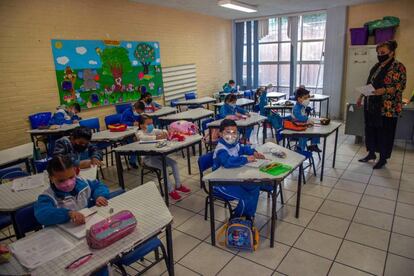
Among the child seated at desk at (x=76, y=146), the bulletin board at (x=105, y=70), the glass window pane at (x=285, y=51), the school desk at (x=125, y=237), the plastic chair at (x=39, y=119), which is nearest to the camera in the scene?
the school desk at (x=125, y=237)

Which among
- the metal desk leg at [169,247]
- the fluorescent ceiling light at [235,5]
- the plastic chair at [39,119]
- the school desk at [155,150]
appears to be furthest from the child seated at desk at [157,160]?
the fluorescent ceiling light at [235,5]

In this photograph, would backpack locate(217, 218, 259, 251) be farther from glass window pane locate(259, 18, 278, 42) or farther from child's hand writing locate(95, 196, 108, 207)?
glass window pane locate(259, 18, 278, 42)

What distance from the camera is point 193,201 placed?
151 inches

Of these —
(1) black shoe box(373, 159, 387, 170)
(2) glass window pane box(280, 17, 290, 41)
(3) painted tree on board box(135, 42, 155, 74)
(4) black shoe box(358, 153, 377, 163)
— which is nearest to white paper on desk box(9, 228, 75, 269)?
(1) black shoe box(373, 159, 387, 170)

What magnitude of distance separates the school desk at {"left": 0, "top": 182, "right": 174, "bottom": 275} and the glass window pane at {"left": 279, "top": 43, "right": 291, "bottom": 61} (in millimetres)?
8547

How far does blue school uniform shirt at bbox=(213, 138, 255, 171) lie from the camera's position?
9.17ft

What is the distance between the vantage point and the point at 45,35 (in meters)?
5.46

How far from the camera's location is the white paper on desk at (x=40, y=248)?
1.54 meters

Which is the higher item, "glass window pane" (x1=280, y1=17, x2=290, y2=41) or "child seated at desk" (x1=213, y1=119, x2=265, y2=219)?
"glass window pane" (x1=280, y1=17, x2=290, y2=41)

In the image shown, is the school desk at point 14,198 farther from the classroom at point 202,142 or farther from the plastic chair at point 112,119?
the plastic chair at point 112,119

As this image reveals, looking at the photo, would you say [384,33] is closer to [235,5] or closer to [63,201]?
[235,5]

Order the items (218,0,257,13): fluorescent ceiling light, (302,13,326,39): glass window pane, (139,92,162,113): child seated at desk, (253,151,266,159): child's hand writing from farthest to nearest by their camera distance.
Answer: (302,13,326,39): glass window pane < (218,0,257,13): fluorescent ceiling light < (139,92,162,113): child seated at desk < (253,151,266,159): child's hand writing

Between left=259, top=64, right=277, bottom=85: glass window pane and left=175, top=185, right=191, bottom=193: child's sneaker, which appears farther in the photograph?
left=259, top=64, right=277, bottom=85: glass window pane

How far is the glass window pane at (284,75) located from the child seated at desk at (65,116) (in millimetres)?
7011
